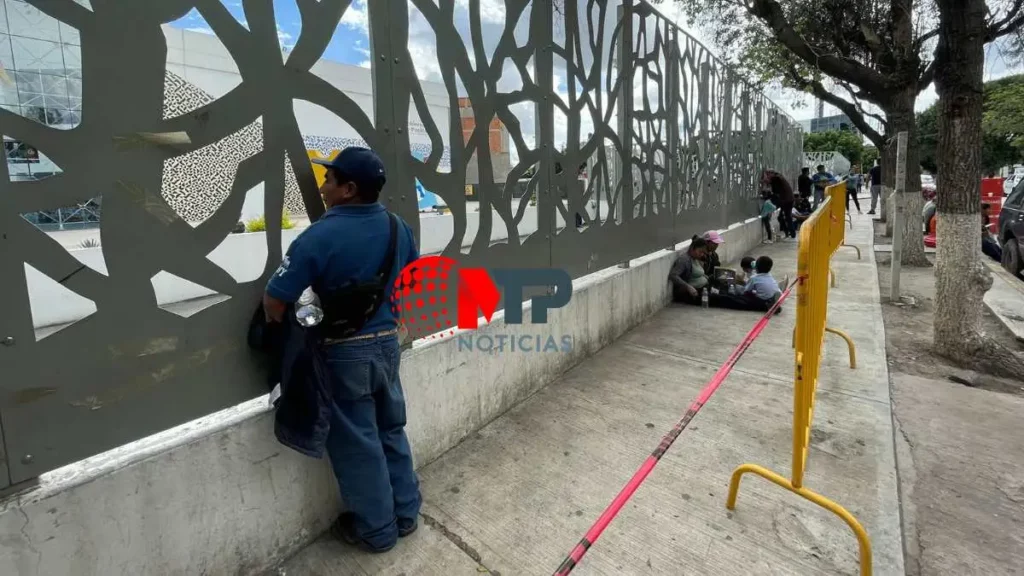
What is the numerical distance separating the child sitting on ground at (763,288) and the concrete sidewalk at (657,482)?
1621 mm

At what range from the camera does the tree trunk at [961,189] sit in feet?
14.7

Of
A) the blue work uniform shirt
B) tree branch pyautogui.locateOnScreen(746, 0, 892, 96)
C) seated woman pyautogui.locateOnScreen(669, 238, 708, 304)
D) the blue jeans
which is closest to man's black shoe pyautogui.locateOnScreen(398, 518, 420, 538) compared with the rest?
the blue jeans

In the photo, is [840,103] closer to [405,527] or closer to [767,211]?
[767,211]

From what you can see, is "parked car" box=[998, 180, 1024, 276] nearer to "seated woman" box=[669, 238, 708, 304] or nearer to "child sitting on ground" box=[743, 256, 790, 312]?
"child sitting on ground" box=[743, 256, 790, 312]

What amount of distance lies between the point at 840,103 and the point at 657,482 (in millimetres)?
15461

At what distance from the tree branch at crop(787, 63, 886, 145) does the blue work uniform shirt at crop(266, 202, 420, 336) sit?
1443 centimetres

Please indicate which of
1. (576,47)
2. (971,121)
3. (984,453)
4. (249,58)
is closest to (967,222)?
(971,121)

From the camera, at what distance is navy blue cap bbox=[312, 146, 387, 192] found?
2.12 metres

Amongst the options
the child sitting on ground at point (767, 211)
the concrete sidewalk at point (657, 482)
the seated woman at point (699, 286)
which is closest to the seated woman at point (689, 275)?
the seated woman at point (699, 286)

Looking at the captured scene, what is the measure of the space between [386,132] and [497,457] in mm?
1902

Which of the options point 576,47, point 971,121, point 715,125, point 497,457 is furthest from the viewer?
point 715,125

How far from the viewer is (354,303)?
211 centimetres

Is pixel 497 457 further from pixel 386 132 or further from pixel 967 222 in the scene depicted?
pixel 967 222

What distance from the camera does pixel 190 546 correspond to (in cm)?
193
